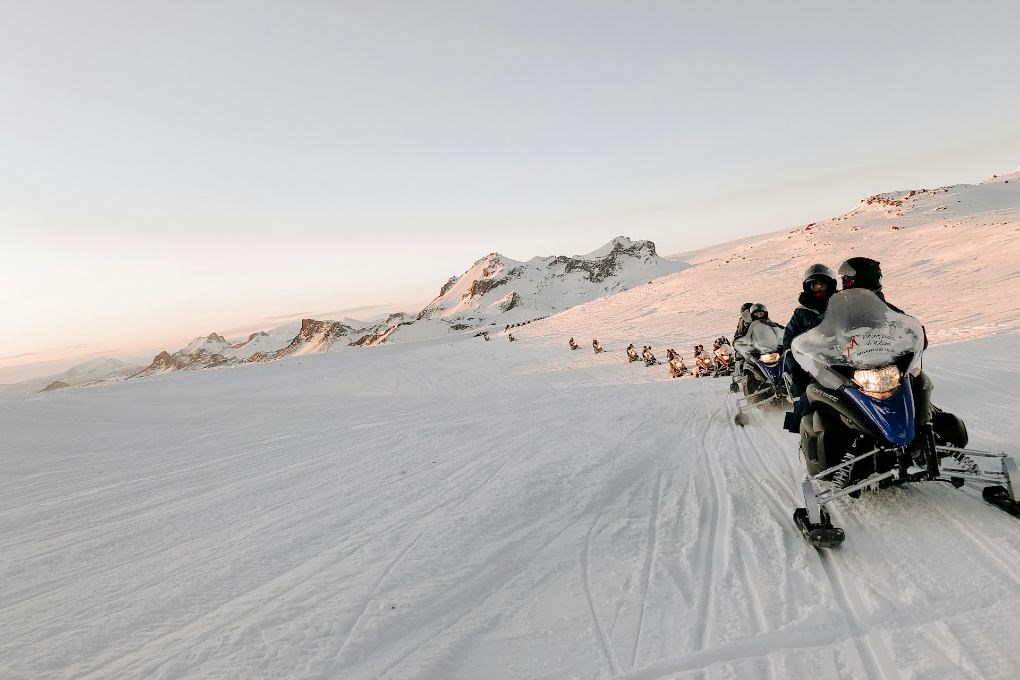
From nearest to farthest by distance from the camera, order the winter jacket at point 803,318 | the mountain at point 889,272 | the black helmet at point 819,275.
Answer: the winter jacket at point 803,318 < the black helmet at point 819,275 < the mountain at point 889,272

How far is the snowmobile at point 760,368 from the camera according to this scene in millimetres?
8039

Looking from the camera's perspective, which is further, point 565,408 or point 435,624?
point 565,408

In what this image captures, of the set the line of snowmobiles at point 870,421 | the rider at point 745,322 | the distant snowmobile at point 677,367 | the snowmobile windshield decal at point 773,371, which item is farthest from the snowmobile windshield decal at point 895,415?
the distant snowmobile at point 677,367

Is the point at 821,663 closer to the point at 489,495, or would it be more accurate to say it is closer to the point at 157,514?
the point at 489,495

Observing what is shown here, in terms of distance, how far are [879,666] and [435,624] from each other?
95.9 inches

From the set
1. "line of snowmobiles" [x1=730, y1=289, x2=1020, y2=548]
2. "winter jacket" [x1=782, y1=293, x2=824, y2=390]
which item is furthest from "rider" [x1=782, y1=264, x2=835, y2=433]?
"line of snowmobiles" [x1=730, y1=289, x2=1020, y2=548]

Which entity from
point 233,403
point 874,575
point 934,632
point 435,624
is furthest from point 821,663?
point 233,403

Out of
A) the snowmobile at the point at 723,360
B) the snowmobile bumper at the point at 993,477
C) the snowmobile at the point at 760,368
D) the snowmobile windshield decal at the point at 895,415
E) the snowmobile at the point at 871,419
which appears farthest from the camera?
the snowmobile at the point at 723,360

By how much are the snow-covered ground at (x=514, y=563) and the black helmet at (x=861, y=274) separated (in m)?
1.79

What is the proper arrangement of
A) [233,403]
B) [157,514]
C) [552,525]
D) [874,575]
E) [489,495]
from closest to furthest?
[874,575]
[552,525]
[489,495]
[157,514]
[233,403]

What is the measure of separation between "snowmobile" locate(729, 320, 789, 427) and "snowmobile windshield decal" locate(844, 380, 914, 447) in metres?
4.44

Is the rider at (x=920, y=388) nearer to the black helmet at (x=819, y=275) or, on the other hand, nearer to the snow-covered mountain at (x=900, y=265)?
the black helmet at (x=819, y=275)

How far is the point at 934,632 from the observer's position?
8.52 feet

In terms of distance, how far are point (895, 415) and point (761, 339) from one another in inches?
218
